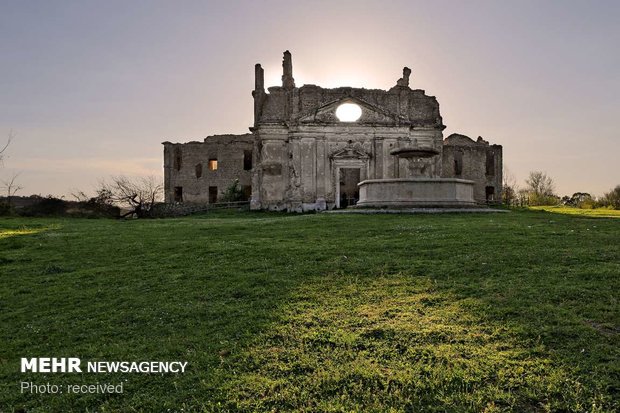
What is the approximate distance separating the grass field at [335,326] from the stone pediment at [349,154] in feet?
66.1

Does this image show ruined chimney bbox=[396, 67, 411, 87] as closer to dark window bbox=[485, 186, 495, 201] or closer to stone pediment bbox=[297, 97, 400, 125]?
stone pediment bbox=[297, 97, 400, 125]

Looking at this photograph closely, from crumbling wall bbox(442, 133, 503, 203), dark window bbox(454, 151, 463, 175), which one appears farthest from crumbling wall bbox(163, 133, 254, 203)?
dark window bbox(454, 151, 463, 175)

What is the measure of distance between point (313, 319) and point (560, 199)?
4218 centimetres

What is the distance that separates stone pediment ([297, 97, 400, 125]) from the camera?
28.8 metres

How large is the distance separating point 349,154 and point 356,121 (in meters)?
2.16

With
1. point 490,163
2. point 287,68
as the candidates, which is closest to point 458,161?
point 490,163

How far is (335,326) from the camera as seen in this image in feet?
15.9

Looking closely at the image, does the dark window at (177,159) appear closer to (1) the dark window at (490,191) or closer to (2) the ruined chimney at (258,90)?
(2) the ruined chimney at (258,90)

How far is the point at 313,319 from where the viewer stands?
5051 millimetres

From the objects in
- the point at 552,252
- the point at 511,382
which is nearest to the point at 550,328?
the point at 511,382

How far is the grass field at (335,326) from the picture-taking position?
3564mm

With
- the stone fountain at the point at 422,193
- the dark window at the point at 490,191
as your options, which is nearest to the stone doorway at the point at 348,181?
the dark window at the point at 490,191

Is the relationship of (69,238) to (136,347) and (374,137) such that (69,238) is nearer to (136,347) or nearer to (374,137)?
(136,347)

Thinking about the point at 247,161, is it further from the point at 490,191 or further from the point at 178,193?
the point at 490,191
